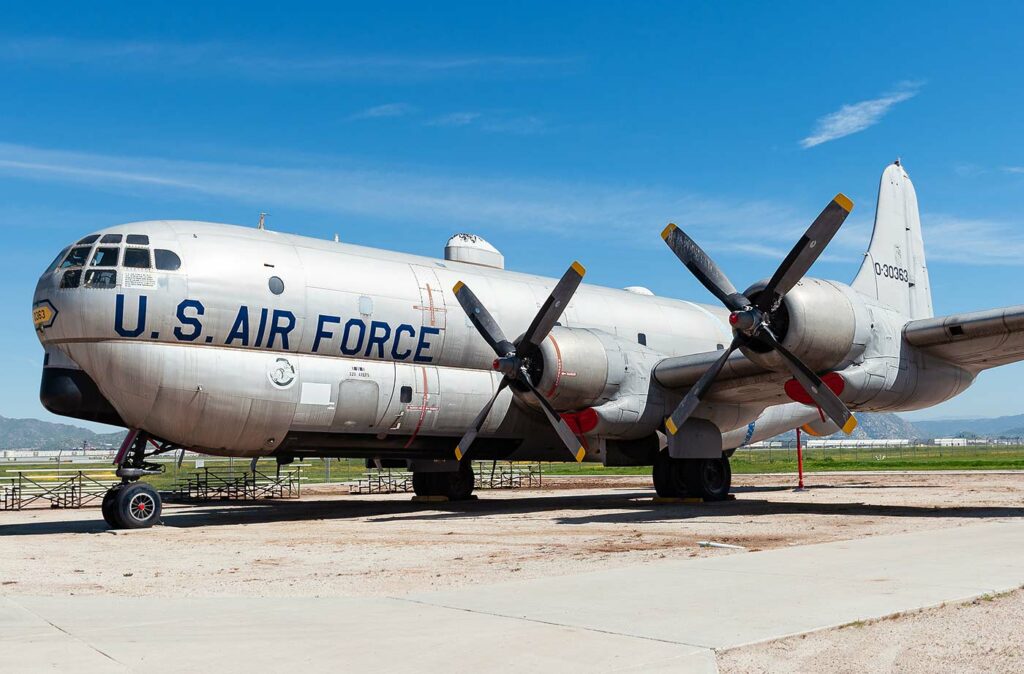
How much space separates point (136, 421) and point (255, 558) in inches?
249

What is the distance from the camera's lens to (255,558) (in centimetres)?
1273

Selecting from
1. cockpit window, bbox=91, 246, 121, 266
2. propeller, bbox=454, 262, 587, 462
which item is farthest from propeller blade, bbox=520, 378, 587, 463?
cockpit window, bbox=91, 246, 121, 266

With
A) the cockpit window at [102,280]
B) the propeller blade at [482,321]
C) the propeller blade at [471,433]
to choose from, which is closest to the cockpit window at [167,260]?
the cockpit window at [102,280]

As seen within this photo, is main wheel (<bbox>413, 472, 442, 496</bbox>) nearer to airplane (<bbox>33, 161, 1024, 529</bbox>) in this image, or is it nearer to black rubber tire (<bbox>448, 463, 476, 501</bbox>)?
black rubber tire (<bbox>448, 463, 476, 501</bbox>)

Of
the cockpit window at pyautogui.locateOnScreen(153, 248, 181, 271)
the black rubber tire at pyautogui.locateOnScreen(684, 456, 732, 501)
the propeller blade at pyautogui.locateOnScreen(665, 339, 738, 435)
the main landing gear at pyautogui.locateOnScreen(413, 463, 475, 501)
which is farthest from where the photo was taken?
the main landing gear at pyautogui.locateOnScreen(413, 463, 475, 501)

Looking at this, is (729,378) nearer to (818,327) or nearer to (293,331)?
(818,327)

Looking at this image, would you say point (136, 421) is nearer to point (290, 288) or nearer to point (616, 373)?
point (290, 288)

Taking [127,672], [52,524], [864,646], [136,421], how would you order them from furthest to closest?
1. [52,524]
2. [136,421]
3. [864,646]
4. [127,672]

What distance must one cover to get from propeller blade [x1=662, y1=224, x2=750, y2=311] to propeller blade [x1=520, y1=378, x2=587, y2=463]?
4270mm

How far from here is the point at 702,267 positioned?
771 inches

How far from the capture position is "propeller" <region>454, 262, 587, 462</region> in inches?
788

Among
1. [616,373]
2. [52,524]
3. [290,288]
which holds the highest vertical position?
[290,288]

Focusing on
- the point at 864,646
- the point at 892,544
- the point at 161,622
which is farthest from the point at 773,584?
the point at 161,622

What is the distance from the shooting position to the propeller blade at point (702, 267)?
733 inches
